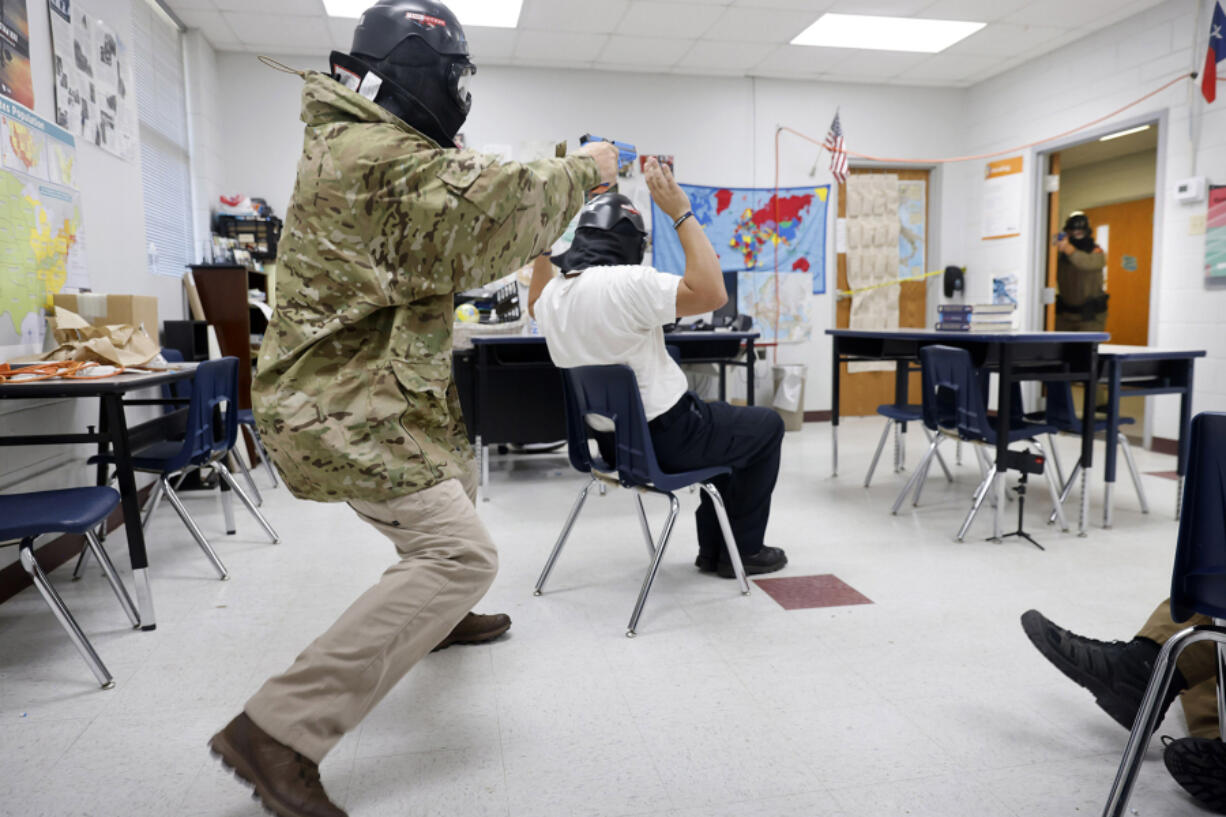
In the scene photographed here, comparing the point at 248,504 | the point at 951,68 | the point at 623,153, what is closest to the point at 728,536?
the point at 623,153

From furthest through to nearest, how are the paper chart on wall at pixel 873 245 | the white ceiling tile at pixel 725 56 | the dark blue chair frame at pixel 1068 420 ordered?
the paper chart on wall at pixel 873 245
the white ceiling tile at pixel 725 56
the dark blue chair frame at pixel 1068 420

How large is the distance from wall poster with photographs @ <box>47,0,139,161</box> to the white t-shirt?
7.73 ft

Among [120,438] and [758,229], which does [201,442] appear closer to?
[120,438]

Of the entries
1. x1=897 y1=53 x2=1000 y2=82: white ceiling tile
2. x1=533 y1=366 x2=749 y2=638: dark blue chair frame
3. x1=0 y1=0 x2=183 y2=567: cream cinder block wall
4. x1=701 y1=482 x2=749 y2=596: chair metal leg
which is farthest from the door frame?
x1=0 y1=0 x2=183 y2=567: cream cinder block wall

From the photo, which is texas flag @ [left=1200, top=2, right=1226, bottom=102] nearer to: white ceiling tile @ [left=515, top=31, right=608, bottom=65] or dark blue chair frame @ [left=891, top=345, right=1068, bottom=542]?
dark blue chair frame @ [left=891, top=345, right=1068, bottom=542]

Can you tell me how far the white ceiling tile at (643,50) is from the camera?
563 cm

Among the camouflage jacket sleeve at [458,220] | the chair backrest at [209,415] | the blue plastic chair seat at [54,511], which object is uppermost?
the camouflage jacket sleeve at [458,220]

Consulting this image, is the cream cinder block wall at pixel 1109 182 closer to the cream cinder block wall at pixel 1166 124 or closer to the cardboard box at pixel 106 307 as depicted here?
the cream cinder block wall at pixel 1166 124

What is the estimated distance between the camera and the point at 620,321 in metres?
2.26

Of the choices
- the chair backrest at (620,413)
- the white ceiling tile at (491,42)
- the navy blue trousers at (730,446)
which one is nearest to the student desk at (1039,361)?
the navy blue trousers at (730,446)

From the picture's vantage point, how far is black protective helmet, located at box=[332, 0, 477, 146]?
1.36 m

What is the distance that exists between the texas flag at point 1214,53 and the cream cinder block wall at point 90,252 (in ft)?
18.9

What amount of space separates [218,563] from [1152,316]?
5.46 meters

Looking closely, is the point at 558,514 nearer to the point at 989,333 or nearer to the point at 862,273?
the point at 989,333
